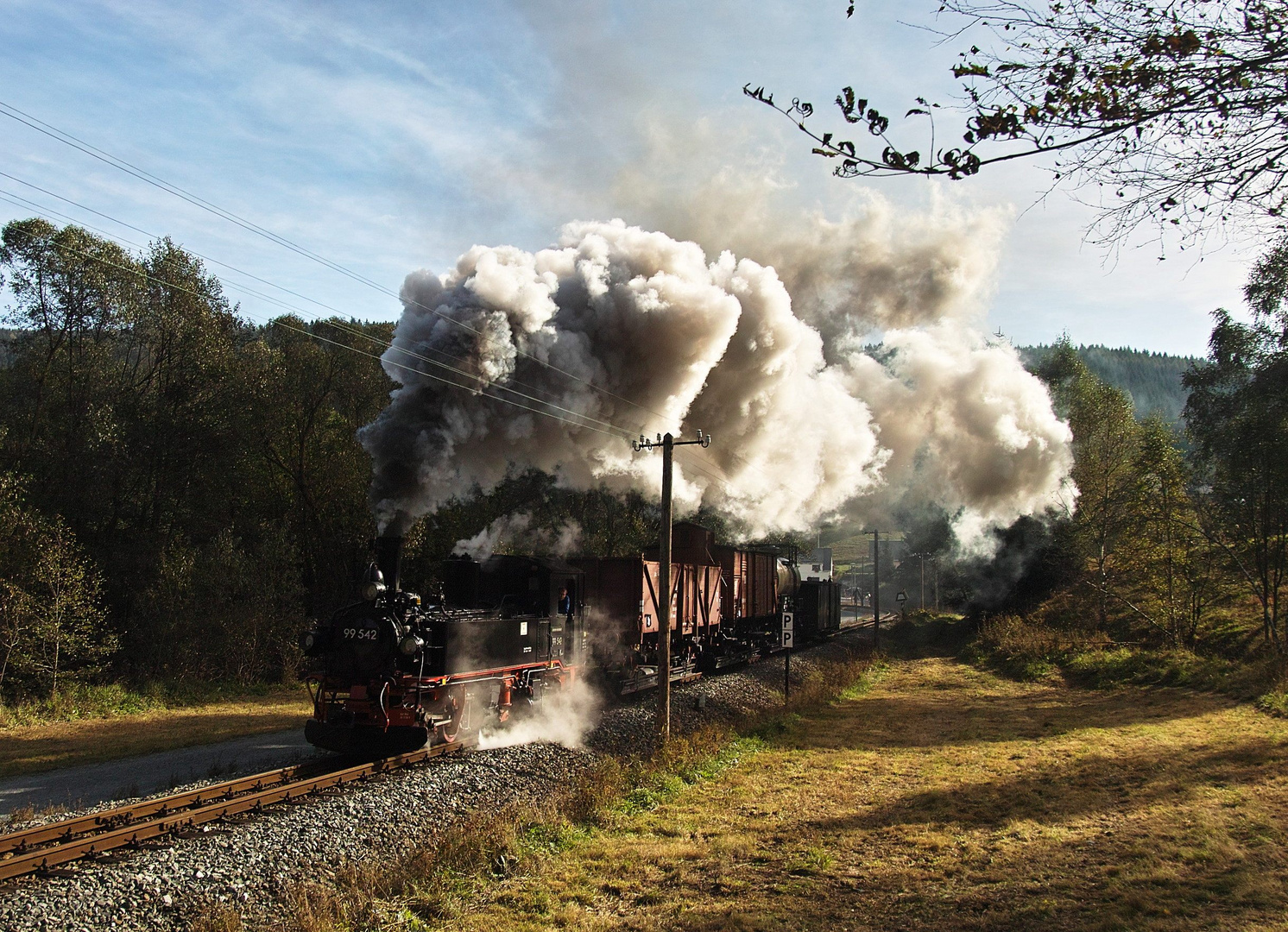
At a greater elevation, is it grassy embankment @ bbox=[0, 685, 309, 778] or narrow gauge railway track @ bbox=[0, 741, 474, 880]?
narrow gauge railway track @ bbox=[0, 741, 474, 880]

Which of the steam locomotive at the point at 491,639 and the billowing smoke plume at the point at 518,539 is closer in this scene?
the steam locomotive at the point at 491,639

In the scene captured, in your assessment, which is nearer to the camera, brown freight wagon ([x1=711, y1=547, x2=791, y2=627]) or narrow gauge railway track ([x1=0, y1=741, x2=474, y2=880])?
narrow gauge railway track ([x1=0, y1=741, x2=474, y2=880])

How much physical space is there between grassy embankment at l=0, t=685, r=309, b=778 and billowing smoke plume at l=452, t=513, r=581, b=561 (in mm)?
4404

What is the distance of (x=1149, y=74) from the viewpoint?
12.7 ft

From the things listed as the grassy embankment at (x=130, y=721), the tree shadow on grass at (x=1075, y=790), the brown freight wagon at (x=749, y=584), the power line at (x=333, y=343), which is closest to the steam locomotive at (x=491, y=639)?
the brown freight wagon at (x=749, y=584)

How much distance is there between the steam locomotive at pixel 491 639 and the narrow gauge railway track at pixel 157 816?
32.6 inches

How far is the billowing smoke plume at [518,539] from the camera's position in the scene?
553 inches

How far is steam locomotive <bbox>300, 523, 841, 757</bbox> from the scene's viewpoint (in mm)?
10273

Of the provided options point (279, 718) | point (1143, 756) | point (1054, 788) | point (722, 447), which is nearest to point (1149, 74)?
point (1054, 788)

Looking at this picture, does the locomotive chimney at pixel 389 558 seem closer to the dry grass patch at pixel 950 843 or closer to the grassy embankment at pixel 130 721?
the dry grass patch at pixel 950 843

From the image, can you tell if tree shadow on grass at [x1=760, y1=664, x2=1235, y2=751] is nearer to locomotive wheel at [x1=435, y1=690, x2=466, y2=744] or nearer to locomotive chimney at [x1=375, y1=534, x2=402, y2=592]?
locomotive wheel at [x1=435, y1=690, x2=466, y2=744]

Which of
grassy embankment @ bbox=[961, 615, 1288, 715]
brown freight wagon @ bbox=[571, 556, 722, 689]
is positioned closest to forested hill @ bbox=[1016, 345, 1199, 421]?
grassy embankment @ bbox=[961, 615, 1288, 715]

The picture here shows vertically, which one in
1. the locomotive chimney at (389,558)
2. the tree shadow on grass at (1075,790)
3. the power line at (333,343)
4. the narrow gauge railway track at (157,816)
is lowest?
the tree shadow on grass at (1075,790)

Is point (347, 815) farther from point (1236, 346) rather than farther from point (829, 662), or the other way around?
point (1236, 346)
